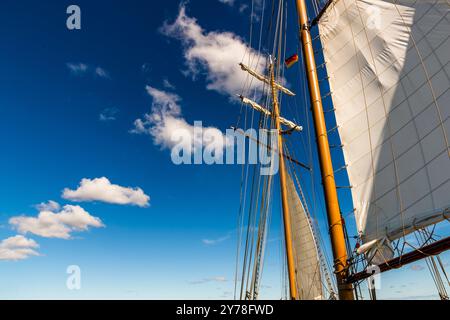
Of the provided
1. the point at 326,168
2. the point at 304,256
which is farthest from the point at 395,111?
the point at 304,256

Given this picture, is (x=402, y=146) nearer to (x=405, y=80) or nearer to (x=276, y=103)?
(x=405, y=80)

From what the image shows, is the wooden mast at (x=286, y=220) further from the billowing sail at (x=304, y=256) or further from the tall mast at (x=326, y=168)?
the billowing sail at (x=304, y=256)

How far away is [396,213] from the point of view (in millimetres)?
6059

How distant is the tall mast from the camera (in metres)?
6.71

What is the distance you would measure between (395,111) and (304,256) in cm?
2077

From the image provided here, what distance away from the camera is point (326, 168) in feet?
26.0

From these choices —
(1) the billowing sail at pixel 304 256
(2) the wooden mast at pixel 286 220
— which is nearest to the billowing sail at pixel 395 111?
(2) the wooden mast at pixel 286 220

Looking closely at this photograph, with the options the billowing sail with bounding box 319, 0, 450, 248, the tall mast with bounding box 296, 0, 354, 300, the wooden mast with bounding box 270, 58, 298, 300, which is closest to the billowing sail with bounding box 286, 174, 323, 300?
the wooden mast with bounding box 270, 58, 298, 300

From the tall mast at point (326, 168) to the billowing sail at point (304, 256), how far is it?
720 inches

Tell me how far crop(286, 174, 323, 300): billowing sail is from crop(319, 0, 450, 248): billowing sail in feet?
62.7

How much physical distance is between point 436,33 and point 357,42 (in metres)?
2.40
